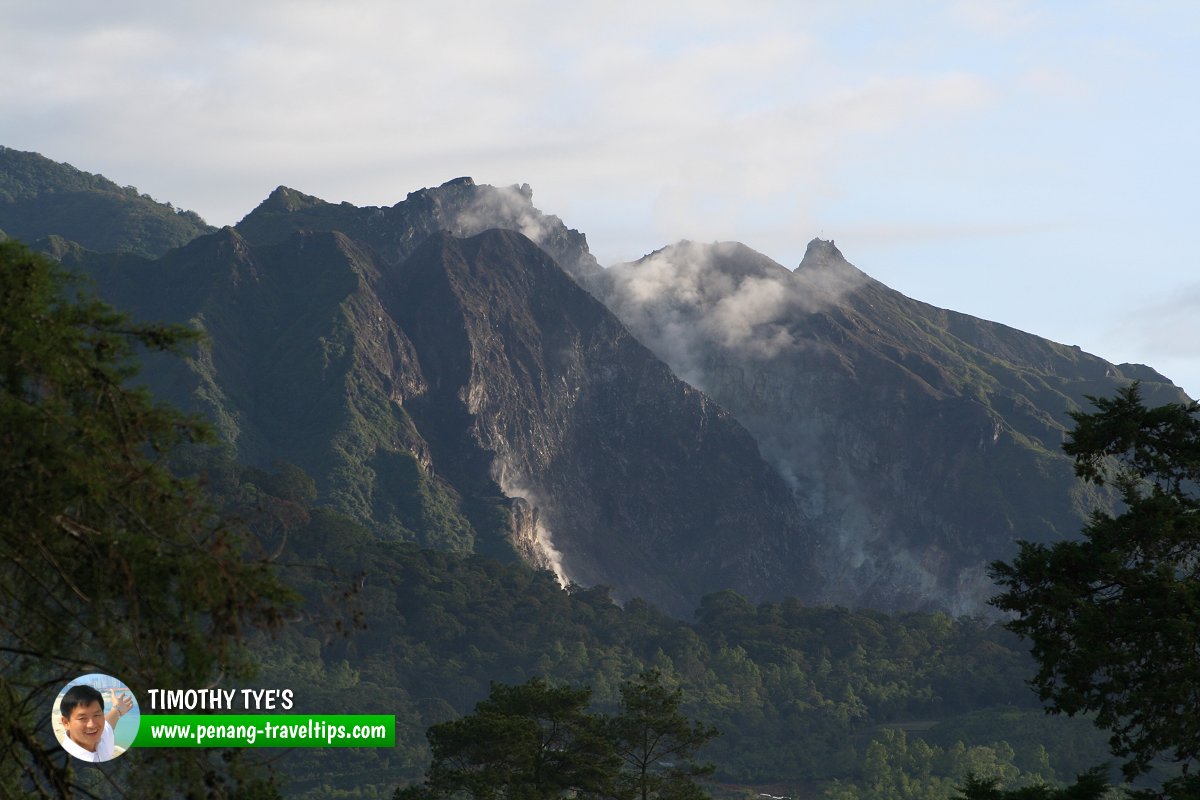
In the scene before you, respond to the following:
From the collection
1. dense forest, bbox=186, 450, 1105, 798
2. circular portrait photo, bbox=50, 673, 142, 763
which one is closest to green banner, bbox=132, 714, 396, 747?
circular portrait photo, bbox=50, 673, 142, 763

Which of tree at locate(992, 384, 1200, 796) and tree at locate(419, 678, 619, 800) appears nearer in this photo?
tree at locate(992, 384, 1200, 796)

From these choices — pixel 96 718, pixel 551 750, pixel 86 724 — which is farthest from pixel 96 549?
pixel 551 750

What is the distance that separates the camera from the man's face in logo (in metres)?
17.7

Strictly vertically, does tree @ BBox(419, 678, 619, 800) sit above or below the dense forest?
below

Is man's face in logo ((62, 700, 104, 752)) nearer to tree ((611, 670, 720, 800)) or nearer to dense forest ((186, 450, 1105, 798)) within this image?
tree ((611, 670, 720, 800))

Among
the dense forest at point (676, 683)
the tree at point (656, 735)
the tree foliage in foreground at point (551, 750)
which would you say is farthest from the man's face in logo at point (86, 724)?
the dense forest at point (676, 683)

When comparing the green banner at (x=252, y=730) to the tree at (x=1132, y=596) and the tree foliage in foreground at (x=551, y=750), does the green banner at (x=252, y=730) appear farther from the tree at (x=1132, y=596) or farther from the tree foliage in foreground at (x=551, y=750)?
the tree foliage in foreground at (x=551, y=750)

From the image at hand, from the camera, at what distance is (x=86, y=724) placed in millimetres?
17906

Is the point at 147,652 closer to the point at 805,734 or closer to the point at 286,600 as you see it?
the point at 286,600

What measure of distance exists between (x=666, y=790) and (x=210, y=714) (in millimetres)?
50297

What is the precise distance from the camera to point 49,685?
16.4 metres

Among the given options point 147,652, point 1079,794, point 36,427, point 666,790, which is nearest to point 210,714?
point 147,652

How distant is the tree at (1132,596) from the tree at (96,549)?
70.6 ft

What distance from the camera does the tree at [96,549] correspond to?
1628 cm
